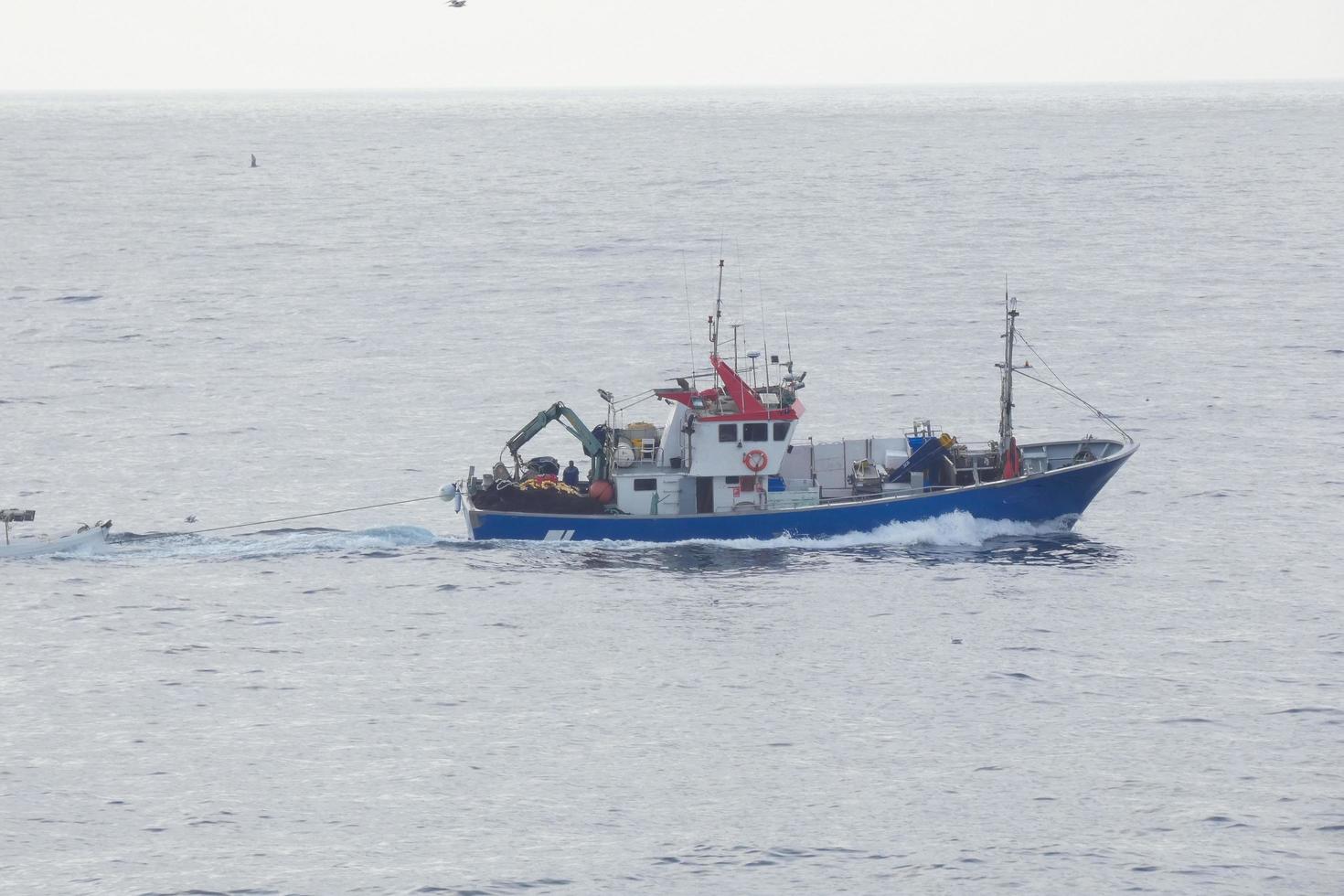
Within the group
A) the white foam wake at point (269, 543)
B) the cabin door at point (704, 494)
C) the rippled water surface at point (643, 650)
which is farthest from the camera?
the white foam wake at point (269, 543)

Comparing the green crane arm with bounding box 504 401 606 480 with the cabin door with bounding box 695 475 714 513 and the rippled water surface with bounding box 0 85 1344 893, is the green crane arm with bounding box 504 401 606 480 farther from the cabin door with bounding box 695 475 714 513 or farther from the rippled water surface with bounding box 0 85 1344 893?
the cabin door with bounding box 695 475 714 513

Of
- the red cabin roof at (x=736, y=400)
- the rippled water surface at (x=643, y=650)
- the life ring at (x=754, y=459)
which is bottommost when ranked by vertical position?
the rippled water surface at (x=643, y=650)

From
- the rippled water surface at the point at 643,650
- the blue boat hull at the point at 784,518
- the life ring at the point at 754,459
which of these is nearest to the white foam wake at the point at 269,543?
the rippled water surface at the point at 643,650

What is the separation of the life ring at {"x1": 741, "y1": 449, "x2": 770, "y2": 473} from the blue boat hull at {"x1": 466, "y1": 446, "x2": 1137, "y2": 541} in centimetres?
151

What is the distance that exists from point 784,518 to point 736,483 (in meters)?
1.98

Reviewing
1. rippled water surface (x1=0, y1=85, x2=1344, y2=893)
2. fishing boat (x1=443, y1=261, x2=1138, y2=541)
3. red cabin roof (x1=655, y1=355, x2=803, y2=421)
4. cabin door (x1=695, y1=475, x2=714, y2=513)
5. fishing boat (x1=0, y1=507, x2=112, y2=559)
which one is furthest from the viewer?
fishing boat (x1=0, y1=507, x2=112, y2=559)

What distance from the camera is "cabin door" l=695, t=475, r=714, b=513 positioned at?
5562cm

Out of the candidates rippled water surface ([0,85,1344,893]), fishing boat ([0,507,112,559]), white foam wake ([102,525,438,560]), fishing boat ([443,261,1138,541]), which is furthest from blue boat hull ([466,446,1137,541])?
fishing boat ([0,507,112,559])

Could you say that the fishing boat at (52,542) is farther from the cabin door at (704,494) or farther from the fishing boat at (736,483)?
the cabin door at (704,494)

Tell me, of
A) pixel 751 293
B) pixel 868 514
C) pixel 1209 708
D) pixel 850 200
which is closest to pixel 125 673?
pixel 868 514

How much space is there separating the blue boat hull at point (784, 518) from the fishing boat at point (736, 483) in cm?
4

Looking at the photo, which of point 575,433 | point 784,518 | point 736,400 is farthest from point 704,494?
point 575,433

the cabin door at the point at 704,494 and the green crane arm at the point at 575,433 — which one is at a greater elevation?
the green crane arm at the point at 575,433

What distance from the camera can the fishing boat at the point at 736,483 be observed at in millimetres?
54812
